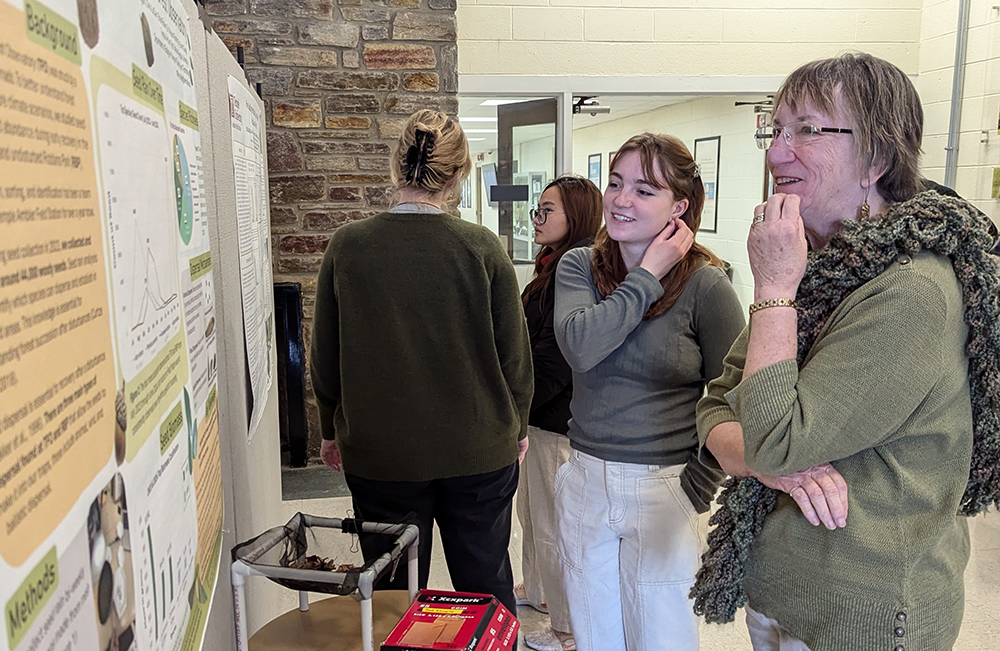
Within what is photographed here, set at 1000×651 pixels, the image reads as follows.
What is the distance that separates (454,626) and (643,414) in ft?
2.72

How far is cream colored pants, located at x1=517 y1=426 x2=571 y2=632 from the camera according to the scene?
2.53m

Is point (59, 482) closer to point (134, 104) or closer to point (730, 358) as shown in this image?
point (134, 104)

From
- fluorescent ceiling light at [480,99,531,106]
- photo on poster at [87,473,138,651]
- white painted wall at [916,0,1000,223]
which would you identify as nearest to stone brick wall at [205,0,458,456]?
fluorescent ceiling light at [480,99,531,106]

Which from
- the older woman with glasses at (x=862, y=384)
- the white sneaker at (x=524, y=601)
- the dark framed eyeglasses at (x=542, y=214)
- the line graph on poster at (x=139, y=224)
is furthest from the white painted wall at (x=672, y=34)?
the line graph on poster at (x=139, y=224)

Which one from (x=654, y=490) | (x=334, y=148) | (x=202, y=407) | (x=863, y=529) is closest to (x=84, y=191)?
(x=202, y=407)

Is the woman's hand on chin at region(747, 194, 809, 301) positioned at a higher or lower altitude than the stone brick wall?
lower

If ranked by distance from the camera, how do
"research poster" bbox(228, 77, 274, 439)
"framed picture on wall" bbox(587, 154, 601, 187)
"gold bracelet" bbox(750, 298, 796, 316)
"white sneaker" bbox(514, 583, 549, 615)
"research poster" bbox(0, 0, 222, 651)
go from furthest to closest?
"framed picture on wall" bbox(587, 154, 601, 187) → "white sneaker" bbox(514, 583, 549, 615) → "research poster" bbox(228, 77, 274, 439) → "gold bracelet" bbox(750, 298, 796, 316) → "research poster" bbox(0, 0, 222, 651)

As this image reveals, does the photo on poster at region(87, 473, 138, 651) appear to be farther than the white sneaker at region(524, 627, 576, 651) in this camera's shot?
No

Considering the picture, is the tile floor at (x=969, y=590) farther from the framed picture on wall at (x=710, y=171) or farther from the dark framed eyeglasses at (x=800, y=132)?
the framed picture on wall at (x=710, y=171)

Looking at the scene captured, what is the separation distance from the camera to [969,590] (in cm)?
300

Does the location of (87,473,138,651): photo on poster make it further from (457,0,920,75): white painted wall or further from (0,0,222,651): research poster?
(457,0,920,75): white painted wall

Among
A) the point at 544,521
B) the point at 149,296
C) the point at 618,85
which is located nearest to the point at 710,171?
the point at 618,85

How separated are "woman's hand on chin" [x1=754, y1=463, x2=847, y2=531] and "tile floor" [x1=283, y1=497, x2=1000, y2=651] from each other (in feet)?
4.05

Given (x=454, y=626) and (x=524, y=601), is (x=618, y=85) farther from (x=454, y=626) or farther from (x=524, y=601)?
(x=454, y=626)
